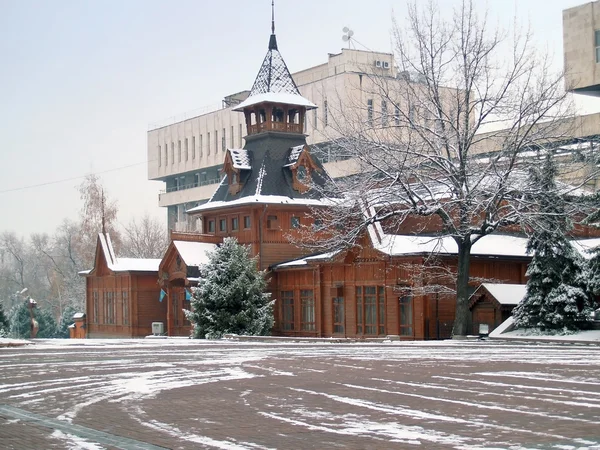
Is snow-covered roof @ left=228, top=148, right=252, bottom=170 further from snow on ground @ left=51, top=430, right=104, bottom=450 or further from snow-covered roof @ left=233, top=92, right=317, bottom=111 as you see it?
snow on ground @ left=51, top=430, right=104, bottom=450

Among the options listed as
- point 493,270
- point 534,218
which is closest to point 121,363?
point 534,218

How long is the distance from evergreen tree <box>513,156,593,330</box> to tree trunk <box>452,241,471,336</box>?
Answer: 2229 millimetres

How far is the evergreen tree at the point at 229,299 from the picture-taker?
4672cm

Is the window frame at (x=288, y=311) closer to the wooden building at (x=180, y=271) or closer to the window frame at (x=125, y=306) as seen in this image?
the wooden building at (x=180, y=271)

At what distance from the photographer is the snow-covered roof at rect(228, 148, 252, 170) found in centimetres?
5662

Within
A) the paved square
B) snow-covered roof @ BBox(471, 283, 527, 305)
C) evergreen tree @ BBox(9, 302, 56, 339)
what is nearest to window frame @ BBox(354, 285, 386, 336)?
snow-covered roof @ BBox(471, 283, 527, 305)

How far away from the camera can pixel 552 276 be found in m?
36.1

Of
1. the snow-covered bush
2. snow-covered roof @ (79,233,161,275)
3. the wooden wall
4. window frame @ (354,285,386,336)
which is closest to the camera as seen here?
window frame @ (354,285,386,336)

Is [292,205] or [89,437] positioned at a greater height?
[292,205]

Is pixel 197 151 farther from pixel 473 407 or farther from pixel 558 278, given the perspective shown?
pixel 473 407

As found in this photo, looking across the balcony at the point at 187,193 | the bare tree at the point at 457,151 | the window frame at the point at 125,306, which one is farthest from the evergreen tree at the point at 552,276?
the balcony at the point at 187,193

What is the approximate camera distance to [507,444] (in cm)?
1059

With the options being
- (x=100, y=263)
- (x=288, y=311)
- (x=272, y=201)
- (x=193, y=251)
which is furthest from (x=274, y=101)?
(x=100, y=263)

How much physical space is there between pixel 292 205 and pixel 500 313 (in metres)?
17.9
